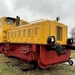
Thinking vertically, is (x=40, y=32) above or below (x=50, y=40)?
above

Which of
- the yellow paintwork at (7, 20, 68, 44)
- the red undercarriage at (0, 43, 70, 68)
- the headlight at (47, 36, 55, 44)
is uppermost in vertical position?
the yellow paintwork at (7, 20, 68, 44)

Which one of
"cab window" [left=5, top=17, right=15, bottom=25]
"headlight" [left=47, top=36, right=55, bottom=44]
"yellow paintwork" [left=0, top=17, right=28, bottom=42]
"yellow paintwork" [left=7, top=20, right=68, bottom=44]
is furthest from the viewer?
"cab window" [left=5, top=17, right=15, bottom=25]

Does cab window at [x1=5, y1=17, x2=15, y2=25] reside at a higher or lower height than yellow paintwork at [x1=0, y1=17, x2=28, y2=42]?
higher

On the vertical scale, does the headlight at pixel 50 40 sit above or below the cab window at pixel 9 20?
below

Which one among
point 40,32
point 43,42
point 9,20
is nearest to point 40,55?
point 43,42

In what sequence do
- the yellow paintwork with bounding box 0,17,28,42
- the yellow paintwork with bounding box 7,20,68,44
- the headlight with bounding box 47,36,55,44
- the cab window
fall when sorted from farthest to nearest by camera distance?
1. the cab window
2. the yellow paintwork with bounding box 0,17,28,42
3. the yellow paintwork with bounding box 7,20,68,44
4. the headlight with bounding box 47,36,55,44

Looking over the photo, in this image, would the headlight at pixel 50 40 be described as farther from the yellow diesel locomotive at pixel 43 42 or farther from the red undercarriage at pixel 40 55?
the red undercarriage at pixel 40 55

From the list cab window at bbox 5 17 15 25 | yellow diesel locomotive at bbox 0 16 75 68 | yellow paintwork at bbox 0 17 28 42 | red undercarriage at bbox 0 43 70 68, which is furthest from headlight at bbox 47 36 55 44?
cab window at bbox 5 17 15 25

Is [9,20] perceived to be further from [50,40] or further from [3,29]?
[50,40]

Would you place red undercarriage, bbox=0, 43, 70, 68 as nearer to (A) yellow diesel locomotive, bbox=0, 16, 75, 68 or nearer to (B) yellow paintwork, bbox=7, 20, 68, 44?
(A) yellow diesel locomotive, bbox=0, 16, 75, 68

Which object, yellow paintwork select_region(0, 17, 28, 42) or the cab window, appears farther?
the cab window

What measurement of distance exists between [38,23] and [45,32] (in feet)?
1.87

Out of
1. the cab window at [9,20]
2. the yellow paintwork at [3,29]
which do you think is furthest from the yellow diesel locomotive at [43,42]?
the cab window at [9,20]

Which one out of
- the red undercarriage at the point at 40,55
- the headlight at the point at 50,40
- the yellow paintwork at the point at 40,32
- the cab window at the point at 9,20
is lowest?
the red undercarriage at the point at 40,55
